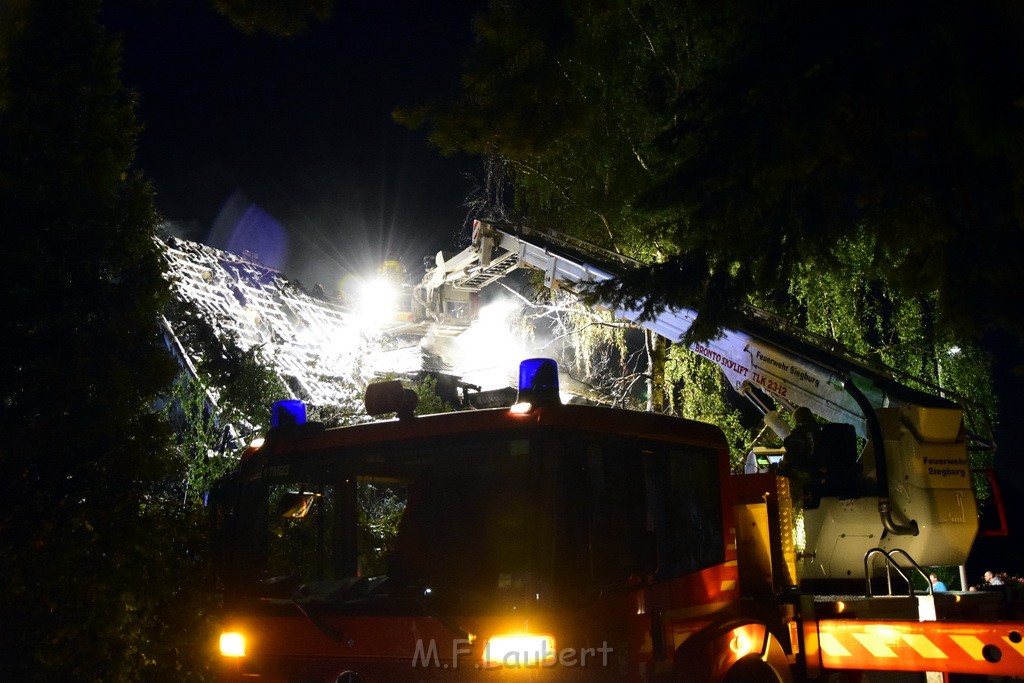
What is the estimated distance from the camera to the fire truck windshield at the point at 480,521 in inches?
135

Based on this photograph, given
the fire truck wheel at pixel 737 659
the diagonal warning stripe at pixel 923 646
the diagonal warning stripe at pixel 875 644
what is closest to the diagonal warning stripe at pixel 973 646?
the diagonal warning stripe at pixel 923 646

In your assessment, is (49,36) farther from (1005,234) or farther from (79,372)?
(1005,234)

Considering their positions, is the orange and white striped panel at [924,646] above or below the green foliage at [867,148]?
below

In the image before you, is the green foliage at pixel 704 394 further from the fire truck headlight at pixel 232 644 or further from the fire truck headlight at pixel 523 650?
the fire truck headlight at pixel 523 650

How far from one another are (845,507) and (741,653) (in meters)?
2.13

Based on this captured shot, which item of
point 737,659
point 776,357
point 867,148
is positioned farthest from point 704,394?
point 737,659

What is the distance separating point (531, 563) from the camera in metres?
3.38

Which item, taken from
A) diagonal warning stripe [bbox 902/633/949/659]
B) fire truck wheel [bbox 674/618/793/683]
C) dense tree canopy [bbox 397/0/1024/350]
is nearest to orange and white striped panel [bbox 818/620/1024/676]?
diagonal warning stripe [bbox 902/633/949/659]

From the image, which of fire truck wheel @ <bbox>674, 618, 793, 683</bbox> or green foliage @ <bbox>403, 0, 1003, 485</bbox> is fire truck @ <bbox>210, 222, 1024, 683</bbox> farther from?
green foliage @ <bbox>403, 0, 1003, 485</bbox>

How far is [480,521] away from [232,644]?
1.55 m

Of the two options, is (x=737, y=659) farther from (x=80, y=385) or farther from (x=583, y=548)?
(x=80, y=385)

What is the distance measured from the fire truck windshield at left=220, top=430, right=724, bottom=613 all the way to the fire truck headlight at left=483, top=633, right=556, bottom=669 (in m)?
0.13

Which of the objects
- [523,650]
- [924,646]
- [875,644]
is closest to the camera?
[523,650]

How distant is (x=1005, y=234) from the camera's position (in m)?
4.97
